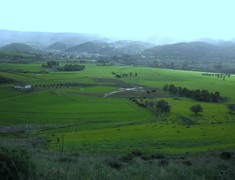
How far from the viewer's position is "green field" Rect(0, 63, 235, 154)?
2891 cm

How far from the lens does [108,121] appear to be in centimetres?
4366

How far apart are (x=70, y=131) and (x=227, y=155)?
21902 mm

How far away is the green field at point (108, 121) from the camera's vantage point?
94.8 ft

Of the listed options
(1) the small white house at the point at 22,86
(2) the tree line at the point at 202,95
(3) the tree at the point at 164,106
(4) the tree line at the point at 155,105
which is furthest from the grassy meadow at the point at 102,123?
(2) the tree line at the point at 202,95

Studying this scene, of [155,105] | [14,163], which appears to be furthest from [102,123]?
[14,163]

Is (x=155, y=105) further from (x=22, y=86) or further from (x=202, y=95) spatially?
(x=22, y=86)

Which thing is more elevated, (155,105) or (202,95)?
(202,95)

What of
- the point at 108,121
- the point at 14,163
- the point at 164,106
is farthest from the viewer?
the point at 164,106

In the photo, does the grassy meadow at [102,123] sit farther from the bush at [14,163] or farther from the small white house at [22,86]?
the bush at [14,163]

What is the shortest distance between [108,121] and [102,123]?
5.24 feet

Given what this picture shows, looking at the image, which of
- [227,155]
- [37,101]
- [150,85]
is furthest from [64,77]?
[227,155]

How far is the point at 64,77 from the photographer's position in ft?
293

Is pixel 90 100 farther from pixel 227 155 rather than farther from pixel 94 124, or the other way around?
pixel 227 155

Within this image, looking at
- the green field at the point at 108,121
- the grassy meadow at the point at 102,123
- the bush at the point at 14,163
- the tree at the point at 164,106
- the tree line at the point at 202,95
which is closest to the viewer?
the bush at the point at 14,163
